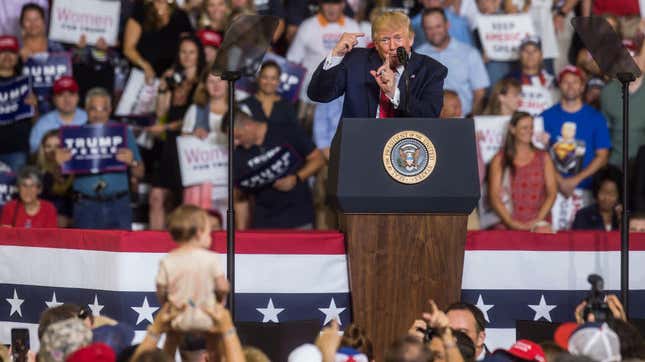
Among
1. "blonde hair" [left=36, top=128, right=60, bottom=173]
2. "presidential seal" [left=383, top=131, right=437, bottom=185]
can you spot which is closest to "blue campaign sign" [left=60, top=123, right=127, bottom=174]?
"blonde hair" [left=36, top=128, right=60, bottom=173]

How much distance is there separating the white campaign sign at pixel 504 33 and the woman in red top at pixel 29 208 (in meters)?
3.59

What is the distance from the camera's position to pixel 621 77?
6273mm

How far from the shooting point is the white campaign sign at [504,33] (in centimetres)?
1026

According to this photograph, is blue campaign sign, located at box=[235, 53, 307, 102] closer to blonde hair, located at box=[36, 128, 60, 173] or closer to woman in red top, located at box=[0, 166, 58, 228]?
blonde hair, located at box=[36, 128, 60, 173]

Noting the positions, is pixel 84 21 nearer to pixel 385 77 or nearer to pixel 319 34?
pixel 319 34

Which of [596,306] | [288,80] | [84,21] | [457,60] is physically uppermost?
[84,21]

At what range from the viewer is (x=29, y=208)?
29.2 ft

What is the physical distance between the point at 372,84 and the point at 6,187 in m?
4.45

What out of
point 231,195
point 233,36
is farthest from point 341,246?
point 233,36

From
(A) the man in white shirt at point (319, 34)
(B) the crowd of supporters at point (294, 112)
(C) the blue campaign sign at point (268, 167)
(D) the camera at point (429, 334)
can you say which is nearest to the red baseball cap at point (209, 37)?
(B) the crowd of supporters at point (294, 112)

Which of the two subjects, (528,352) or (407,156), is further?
(407,156)

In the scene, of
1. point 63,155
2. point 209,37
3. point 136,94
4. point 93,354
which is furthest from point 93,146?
point 93,354

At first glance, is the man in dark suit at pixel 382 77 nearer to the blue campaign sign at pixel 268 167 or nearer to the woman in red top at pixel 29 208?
the blue campaign sign at pixel 268 167

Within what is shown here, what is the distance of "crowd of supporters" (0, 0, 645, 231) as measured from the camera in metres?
9.30
